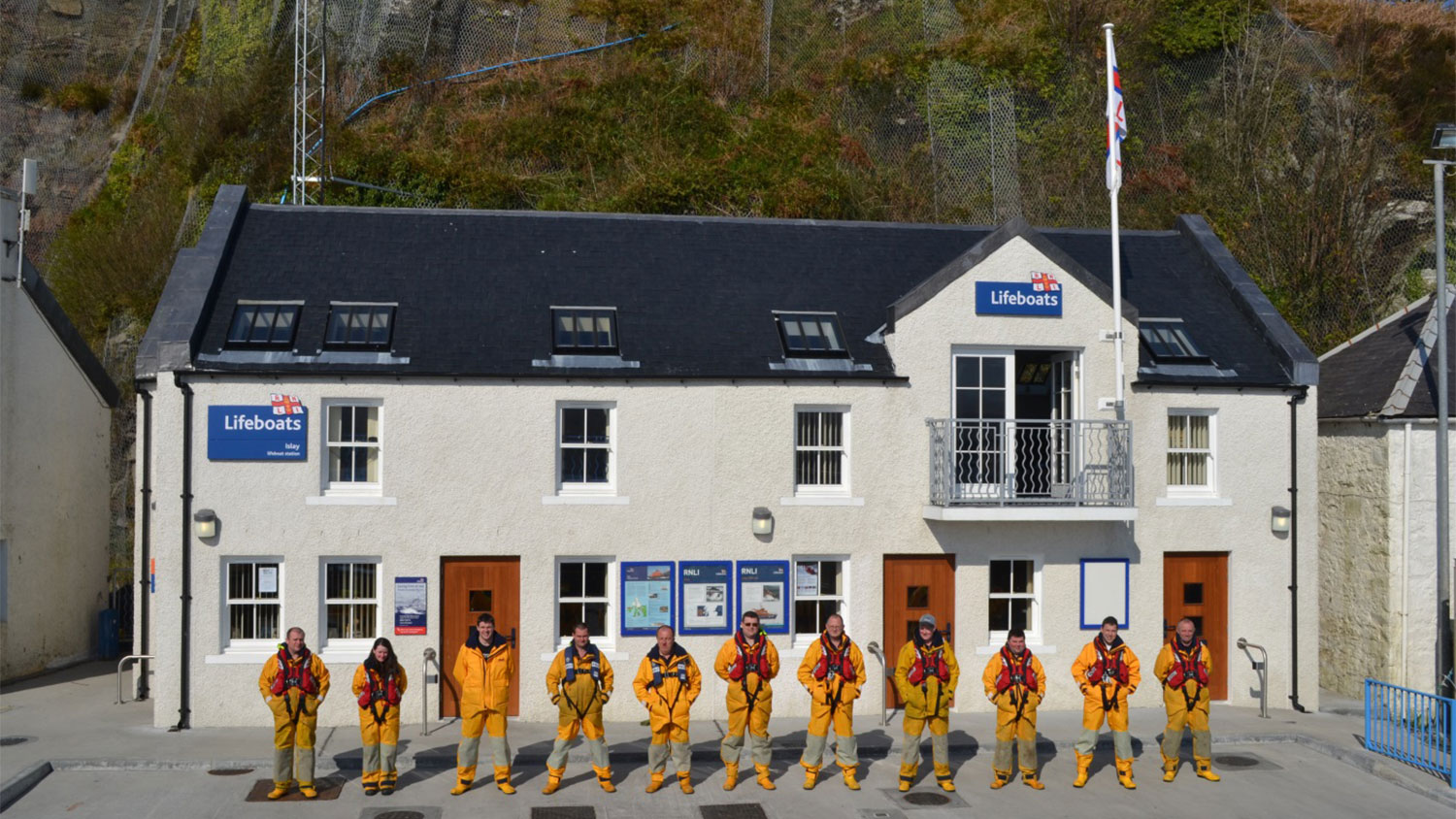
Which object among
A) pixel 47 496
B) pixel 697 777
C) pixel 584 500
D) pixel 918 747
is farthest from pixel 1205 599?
pixel 47 496

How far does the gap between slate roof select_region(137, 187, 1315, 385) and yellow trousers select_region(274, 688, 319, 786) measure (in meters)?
4.70

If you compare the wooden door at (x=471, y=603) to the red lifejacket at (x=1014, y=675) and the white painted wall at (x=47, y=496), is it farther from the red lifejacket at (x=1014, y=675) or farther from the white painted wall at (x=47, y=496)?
the white painted wall at (x=47, y=496)

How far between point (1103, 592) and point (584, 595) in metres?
7.00

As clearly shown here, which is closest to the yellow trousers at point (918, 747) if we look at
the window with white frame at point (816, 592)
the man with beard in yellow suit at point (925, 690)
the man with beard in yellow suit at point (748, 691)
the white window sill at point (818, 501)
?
the man with beard in yellow suit at point (925, 690)

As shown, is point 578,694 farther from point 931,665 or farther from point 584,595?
point 931,665

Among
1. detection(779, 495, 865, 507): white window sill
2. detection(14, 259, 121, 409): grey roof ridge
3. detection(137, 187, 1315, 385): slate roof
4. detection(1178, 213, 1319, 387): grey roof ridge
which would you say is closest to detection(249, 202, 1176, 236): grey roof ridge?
detection(137, 187, 1315, 385): slate roof

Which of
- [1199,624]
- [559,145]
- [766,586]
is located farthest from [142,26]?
[1199,624]

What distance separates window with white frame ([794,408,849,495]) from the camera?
16453 mm

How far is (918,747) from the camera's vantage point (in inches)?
512

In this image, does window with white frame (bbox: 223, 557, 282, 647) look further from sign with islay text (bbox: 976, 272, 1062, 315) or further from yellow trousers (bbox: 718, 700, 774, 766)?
sign with islay text (bbox: 976, 272, 1062, 315)

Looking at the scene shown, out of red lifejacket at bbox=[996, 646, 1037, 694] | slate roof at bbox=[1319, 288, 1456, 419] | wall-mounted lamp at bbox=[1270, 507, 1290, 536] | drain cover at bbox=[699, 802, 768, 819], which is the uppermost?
slate roof at bbox=[1319, 288, 1456, 419]

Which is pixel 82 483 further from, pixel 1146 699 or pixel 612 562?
pixel 1146 699

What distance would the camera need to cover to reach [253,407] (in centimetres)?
1532

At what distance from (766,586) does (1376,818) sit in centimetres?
730
